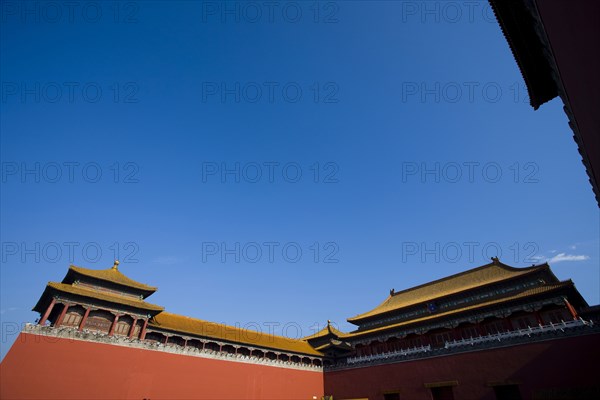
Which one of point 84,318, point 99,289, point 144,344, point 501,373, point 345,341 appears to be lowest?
point 501,373

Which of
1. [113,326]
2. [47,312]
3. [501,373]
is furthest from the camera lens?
[113,326]

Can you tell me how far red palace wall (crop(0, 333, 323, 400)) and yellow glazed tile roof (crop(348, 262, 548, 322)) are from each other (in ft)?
37.0

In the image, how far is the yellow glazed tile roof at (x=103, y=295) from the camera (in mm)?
18125

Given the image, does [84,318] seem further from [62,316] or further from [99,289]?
[99,289]

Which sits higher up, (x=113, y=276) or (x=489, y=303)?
(x=113, y=276)

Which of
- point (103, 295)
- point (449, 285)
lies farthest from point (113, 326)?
point (449, 285)

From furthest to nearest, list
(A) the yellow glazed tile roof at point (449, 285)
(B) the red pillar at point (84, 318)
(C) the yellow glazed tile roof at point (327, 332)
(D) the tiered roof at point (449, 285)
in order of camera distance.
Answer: (C) the yellow glazed tile roof at point (327, 332) → (A) the yellow glazed tile roof at point (449, 285) → (D) the tiered roof at point (449, 285) → (B) the red pillar at point (84, 318)

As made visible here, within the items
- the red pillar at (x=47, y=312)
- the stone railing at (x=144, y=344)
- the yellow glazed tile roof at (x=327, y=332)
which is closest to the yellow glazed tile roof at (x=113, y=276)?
the red pillar at (x=47, y=312)

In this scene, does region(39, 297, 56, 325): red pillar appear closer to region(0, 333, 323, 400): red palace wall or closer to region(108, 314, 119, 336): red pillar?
region(0, 333, 323, 400): red palace wall

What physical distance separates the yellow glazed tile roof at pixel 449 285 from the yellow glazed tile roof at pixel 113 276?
18.4 metres

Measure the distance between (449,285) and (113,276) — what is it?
25987mm

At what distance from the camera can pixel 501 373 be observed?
1753 centimetres

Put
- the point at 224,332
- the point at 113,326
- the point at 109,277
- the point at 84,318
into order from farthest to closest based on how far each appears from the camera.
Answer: the point at 224,332 < the point at 109,277 < the point at 113,326 < the point at 84,318

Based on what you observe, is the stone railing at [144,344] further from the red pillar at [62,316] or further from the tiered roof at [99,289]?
the tiered roof at [99,289]
